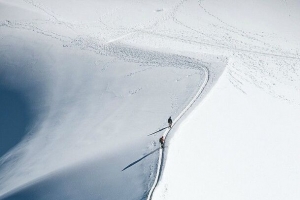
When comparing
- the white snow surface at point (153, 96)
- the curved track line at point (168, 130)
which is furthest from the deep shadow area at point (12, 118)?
the curved track line at point (168, 130)

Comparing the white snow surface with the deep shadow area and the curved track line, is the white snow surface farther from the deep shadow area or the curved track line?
the deep shadow area

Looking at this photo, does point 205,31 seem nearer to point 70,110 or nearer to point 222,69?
point 222,69

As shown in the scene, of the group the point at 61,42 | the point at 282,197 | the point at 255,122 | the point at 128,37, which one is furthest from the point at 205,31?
the point at 282,197

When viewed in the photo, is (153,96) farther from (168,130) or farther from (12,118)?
(12,118)

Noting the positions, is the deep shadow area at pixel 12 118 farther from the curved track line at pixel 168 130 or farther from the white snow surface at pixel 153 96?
the curved track line at pixel 168 130

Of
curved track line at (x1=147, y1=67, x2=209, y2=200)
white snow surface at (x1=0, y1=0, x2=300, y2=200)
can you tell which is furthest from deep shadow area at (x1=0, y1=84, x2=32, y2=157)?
curved track line at (x1=147, y1=67, x2=209, y2=200)
